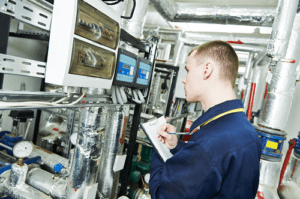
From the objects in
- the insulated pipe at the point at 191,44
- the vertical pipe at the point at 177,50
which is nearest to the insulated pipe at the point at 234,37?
the insulated pipe at the point at 191,44

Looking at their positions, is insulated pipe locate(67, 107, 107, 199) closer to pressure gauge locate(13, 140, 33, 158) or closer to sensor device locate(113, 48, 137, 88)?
sensor device locate(113, 48, 137, 88)

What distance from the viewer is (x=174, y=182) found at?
0.67 m

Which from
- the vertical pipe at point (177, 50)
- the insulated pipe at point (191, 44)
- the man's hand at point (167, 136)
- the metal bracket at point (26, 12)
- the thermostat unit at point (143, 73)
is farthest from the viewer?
the vertical pipe at point (177, 50)

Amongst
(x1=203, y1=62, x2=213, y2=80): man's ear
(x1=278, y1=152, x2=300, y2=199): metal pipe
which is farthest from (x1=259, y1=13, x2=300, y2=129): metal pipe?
(x1=203, y1=62, x2=213, y2=80): man's ear

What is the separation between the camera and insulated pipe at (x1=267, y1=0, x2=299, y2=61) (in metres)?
1.60

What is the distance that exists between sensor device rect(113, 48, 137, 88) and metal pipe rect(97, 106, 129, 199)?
0.33 metres

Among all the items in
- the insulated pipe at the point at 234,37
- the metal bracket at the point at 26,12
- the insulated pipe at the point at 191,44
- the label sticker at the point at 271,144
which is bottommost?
the label sticker at the point at 271,144

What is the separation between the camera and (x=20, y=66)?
67 centimetres

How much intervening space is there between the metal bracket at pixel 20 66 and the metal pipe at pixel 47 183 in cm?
100

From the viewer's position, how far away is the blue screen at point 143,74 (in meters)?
1.35

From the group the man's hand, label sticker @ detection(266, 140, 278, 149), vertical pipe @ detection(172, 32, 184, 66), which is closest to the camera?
the man's hand

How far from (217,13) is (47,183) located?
258cm

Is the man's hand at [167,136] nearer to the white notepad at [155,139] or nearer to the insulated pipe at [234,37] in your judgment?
the white notepad at [155,139]

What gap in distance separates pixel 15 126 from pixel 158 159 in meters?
1.56
